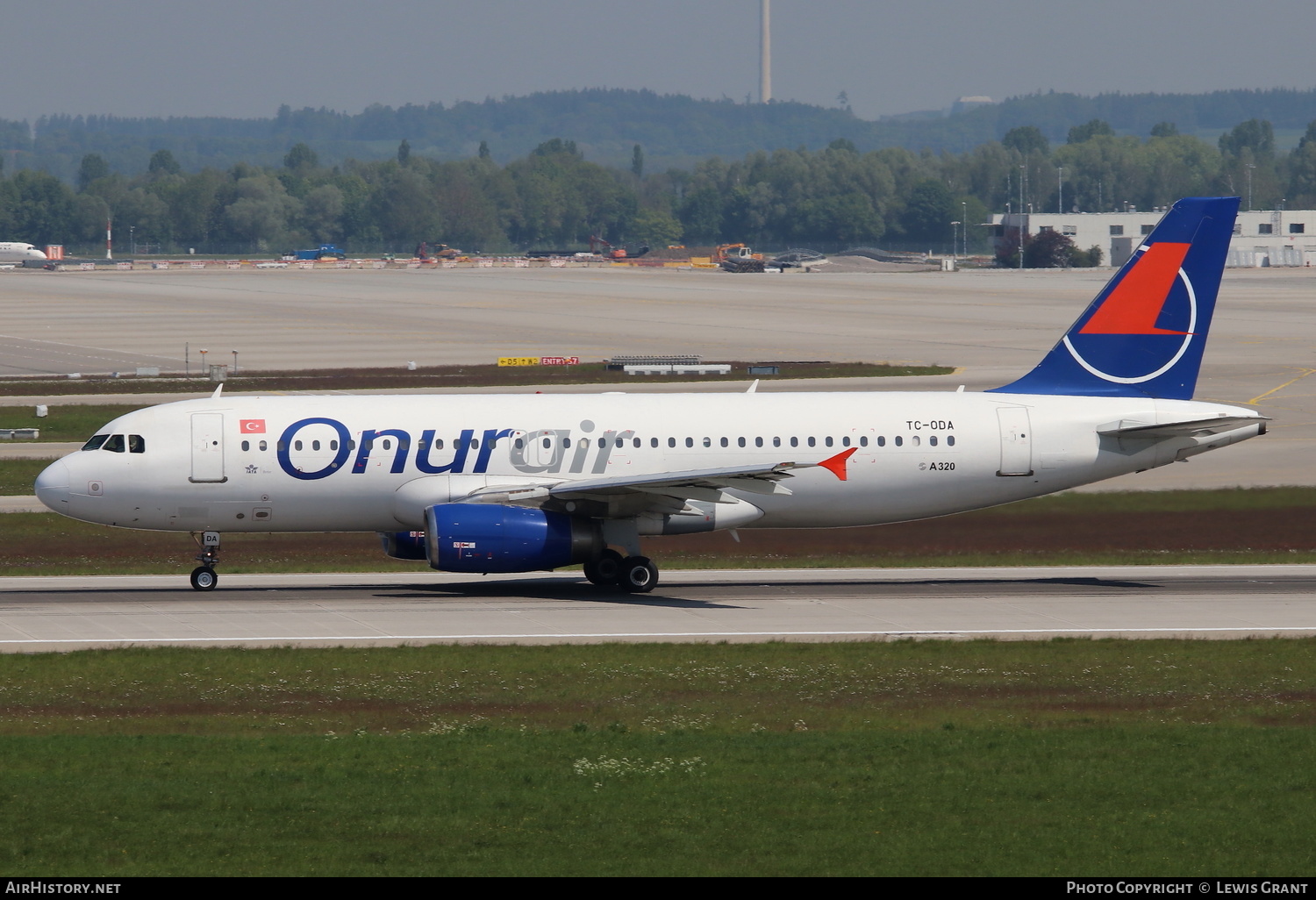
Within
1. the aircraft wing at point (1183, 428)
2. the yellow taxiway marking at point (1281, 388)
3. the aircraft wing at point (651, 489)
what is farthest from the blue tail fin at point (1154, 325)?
the yellow taxiway marking at point (1281, 388)

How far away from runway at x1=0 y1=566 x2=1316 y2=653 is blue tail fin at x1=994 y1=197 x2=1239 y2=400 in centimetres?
501

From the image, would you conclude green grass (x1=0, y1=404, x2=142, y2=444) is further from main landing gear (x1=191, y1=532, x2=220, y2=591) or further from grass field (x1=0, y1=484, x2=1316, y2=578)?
main landing gear (x1=191, y1=532, x2=220, y2=591)

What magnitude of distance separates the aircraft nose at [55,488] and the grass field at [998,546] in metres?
5.35

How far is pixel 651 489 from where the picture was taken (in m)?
38.2

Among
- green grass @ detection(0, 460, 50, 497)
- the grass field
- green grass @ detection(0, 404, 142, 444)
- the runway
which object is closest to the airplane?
the runway

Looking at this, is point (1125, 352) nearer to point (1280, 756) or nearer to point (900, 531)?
point (900, 531)

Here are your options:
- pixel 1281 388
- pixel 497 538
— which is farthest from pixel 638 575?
pixel 1281 388

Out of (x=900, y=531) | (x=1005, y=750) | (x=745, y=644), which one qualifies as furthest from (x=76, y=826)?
(x=900, y=531)

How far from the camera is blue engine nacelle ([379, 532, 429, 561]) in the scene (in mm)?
40812

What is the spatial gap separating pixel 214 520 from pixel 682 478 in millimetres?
11688

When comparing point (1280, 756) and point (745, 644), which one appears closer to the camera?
point (1280, 756)

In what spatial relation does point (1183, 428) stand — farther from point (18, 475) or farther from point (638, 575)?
point (18, 475)
